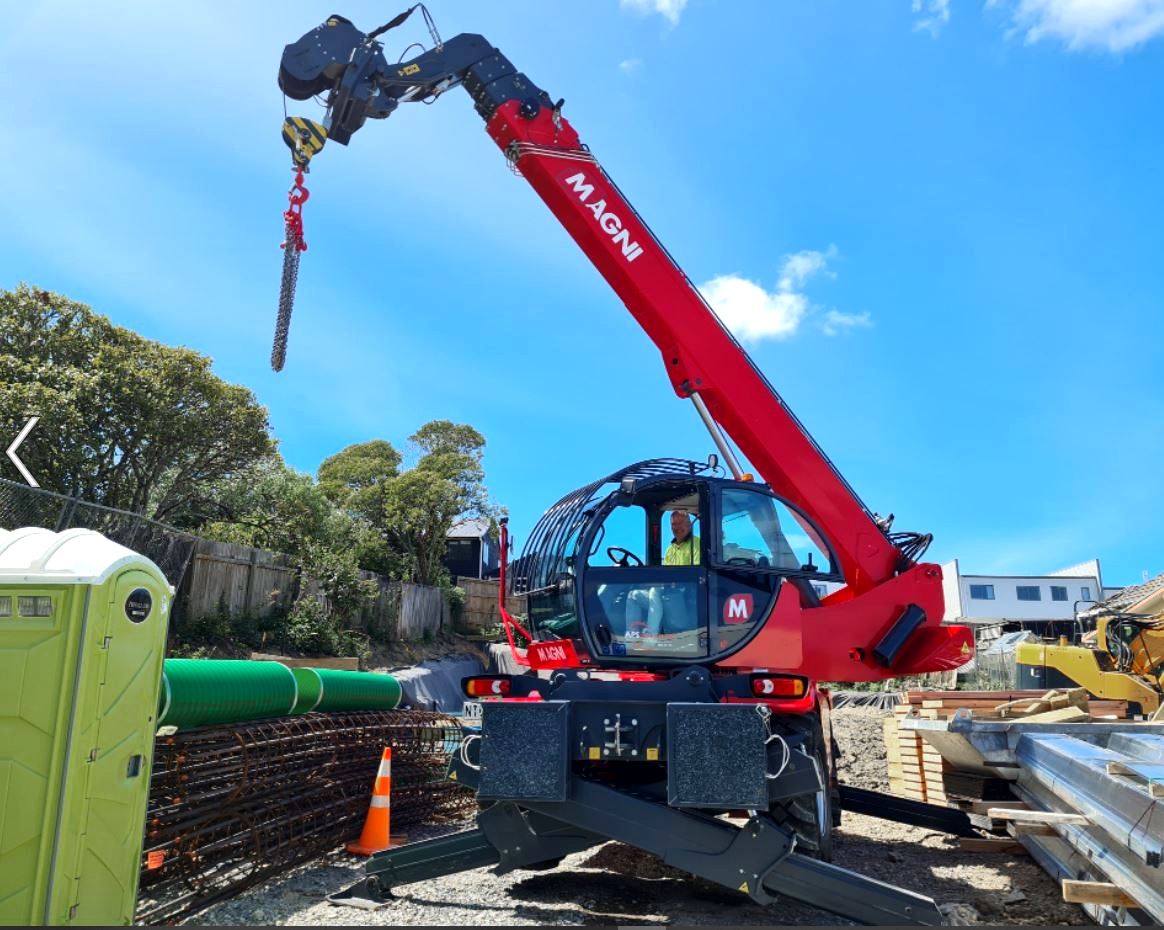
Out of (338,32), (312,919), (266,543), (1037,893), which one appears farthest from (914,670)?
(266,543)

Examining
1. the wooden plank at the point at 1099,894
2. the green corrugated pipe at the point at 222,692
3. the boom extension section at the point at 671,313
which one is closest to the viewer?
the wooden plank at the point at 1099,894

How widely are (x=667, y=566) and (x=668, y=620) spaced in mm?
325

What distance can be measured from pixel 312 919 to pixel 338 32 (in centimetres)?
748

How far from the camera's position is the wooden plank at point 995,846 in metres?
6.84

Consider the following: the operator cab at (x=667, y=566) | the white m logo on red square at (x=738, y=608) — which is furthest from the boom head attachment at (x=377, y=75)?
the white m logo on red square at (x=738, y=608)

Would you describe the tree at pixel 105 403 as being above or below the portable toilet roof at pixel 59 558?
A: above

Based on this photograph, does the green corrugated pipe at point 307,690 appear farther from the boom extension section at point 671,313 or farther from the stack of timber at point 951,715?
the stack of timber at point 951,715

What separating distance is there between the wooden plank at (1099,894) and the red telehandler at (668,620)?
0.82 metres

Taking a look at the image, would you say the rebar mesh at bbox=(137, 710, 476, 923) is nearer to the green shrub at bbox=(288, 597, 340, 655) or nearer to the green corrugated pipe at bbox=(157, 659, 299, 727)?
the green corrugated pipe at bbox=(157, 659, 299, 727)

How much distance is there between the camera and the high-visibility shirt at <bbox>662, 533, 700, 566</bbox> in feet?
18.6

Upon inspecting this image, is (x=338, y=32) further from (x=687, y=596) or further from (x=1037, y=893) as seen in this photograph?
(x=1037, y=893)

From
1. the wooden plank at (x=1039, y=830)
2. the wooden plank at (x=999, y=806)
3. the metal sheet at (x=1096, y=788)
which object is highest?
the metal sheet at (x=1096, y=788)

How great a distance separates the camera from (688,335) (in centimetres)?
821

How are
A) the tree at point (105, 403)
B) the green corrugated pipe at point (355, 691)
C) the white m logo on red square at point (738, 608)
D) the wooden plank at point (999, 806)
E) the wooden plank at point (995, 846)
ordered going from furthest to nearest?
the tree at point (105, 403) < the green corrugated pipe at point (355, 691) < the wooden plank at point (995, 846) < the wooden plank at point (999, 806) < the white m logo on red square at point (738, 608)
